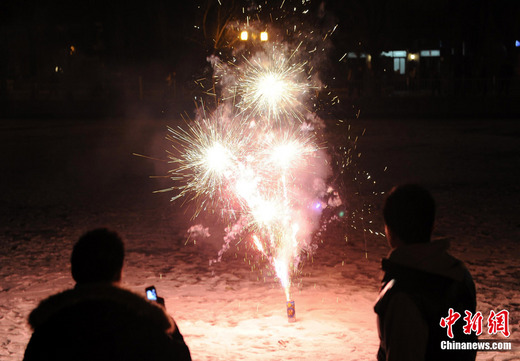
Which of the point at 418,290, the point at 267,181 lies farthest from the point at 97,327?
the point at 267,181

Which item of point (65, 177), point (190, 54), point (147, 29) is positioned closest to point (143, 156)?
point (65, 177)

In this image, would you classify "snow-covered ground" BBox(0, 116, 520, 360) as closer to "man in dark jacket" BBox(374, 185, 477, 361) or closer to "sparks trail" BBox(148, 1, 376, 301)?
"sparks trail" BBox(148, 1, 376, 301)

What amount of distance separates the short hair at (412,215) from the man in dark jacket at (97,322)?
90 centimetres

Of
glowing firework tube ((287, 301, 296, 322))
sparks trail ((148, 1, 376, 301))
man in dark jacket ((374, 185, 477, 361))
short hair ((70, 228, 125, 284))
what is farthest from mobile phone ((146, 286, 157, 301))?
sparks trail ((148, 1, 376, 301))

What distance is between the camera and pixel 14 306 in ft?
20.3

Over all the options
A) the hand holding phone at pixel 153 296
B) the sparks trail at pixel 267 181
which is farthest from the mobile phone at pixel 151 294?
the sparks trail at pixel 267 181

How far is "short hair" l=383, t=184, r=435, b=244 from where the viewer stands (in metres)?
2.33

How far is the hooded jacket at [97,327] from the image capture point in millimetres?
2014

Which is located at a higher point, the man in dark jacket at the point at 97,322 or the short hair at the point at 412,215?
the short hair at the point at 412,215

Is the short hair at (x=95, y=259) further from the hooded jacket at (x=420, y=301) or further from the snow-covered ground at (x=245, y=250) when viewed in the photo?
the snow-covered ground at (x=245, y=250)

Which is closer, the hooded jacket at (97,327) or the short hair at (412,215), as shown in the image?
the hooded jacket at (97,327)

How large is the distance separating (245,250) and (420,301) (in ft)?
20.9

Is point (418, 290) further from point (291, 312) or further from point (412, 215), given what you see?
point (291, 312)

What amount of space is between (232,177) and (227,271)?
3.44 metres
